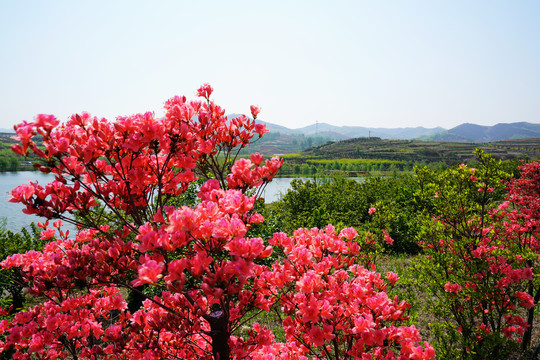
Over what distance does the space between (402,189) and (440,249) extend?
323 inches

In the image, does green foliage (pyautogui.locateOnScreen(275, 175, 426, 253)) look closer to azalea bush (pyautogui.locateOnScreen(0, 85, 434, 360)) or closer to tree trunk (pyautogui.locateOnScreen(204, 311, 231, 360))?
azalea bush (pyautogui.locateOnScreen(0, 85, 434, 360))

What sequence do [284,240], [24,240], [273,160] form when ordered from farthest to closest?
[24,240]
[284,240]
[273,160]

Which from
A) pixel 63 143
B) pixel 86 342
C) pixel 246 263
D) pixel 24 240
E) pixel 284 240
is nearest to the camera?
pixel 246 263

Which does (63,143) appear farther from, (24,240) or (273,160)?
(24,240)

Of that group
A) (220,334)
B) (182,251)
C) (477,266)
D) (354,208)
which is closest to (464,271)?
(477,266)

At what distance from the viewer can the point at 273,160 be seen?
1.57 m

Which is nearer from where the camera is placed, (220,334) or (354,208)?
(220,334)

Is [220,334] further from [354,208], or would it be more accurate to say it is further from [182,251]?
[354,208]

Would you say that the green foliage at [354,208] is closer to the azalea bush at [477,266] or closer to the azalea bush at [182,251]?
the azalea bush at [477,266]

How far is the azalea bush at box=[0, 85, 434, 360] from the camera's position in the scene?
110 centimetres

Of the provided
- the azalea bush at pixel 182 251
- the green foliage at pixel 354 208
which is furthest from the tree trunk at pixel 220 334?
the green foliage at pixel 354 208

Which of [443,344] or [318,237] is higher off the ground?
[318,237]

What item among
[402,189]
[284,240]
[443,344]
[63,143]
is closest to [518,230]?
[443,344]

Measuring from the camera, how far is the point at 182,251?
1.29 metres
